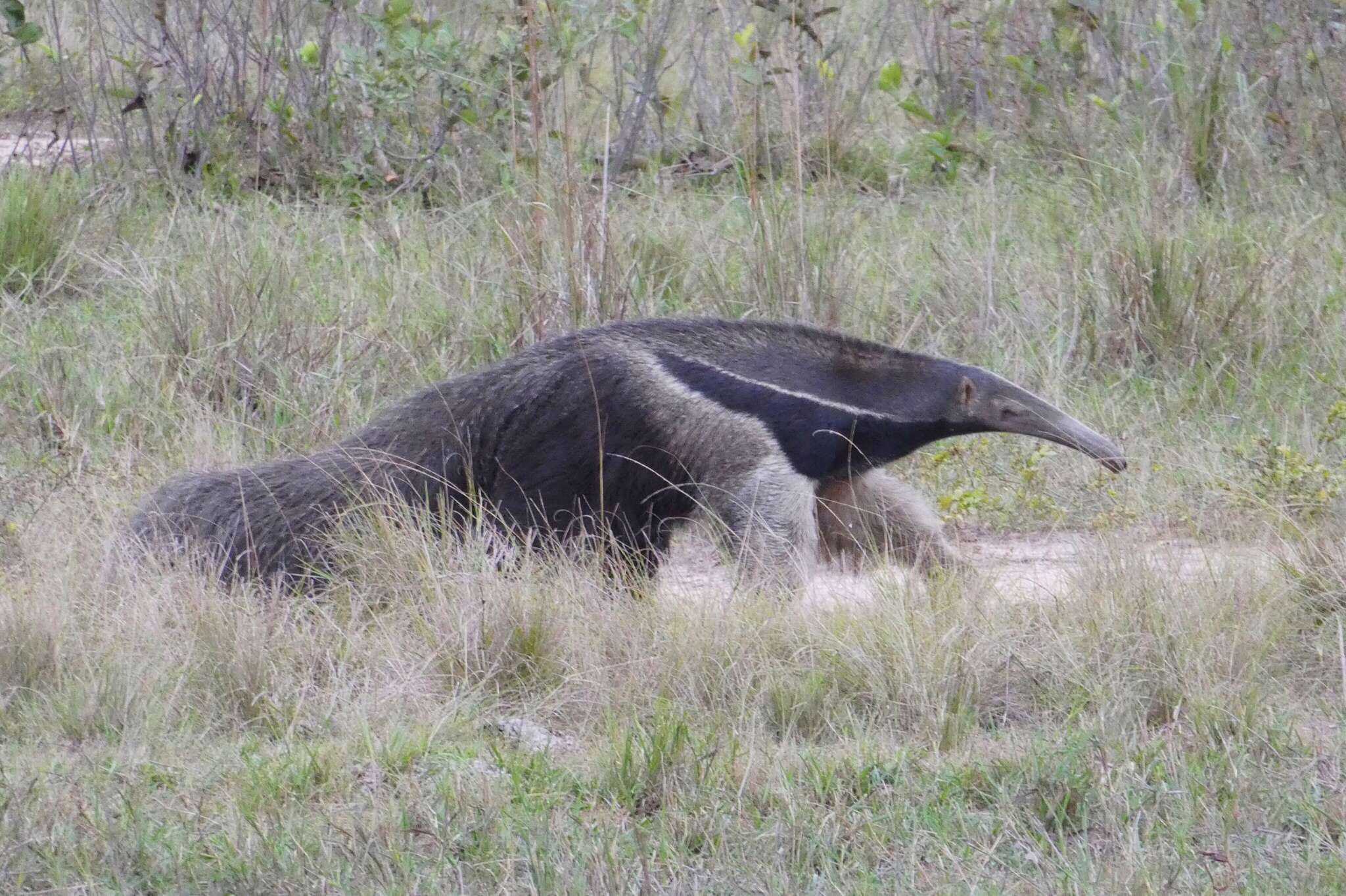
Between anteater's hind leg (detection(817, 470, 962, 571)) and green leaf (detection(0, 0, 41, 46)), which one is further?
green leaf (detection(0, 0, 41, 46))

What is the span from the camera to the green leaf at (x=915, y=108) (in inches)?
376

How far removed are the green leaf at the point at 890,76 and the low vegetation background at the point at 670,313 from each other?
0.08ft

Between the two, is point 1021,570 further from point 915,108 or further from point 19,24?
point 19,24

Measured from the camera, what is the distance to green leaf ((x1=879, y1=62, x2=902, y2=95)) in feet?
30.3

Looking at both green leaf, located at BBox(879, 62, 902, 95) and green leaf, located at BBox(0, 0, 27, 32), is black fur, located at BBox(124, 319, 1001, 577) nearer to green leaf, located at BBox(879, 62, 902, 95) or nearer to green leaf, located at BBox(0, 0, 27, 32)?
green leaf, located at BBox(0, 0, 27, 32)

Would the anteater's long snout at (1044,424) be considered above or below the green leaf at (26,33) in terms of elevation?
below

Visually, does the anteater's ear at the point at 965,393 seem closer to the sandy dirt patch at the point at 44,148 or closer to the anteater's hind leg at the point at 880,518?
the anteater's hind leg at the point at 880,518

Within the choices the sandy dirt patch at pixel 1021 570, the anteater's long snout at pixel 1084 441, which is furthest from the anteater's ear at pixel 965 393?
the sandy dirt patch at pixel 1021 570

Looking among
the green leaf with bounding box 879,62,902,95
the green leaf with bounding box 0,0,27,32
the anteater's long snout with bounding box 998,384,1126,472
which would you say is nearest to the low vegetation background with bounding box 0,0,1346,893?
the green leaf with bounding box 879,62,902,95

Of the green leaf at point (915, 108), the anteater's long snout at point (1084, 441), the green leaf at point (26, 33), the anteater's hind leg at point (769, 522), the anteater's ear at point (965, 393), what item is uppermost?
the green leaf at point (26, 33)

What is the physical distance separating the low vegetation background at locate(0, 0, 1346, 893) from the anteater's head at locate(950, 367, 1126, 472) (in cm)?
29

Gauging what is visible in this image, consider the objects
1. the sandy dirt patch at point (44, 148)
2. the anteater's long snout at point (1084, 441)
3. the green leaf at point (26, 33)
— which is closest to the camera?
the anteater's long snout at point (1084, 441)

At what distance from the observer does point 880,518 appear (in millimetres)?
5418

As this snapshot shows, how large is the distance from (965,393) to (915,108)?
4.64m
